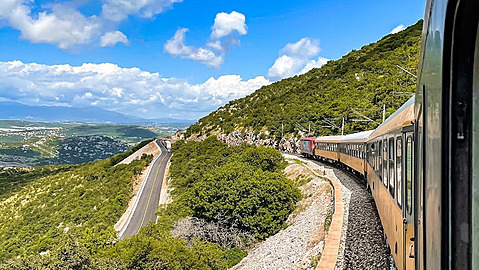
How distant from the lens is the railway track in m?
9.54

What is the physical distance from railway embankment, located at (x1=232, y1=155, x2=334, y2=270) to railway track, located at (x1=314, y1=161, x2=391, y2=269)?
2.67ft

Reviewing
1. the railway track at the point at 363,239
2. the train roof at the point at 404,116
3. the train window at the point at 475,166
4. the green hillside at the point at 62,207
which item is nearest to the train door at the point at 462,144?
the train window at the point at 475,166

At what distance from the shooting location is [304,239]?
14.7 m

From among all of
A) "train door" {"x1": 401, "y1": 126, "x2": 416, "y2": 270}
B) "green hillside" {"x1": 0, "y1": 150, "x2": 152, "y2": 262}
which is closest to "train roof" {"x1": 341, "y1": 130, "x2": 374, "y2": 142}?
"train door" {"x1": 401, "y1": 126, "x2": 416, "y2": 270}

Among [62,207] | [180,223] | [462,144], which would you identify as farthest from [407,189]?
[62,207]

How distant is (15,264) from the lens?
53.8 feet

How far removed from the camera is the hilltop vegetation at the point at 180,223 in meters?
17.5

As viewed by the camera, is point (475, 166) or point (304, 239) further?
point (304, 239)

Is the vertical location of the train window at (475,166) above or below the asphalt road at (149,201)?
above

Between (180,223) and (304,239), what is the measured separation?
11361 millimetres

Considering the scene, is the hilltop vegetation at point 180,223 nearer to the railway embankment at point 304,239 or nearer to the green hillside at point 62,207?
the green hillside at point 62,207

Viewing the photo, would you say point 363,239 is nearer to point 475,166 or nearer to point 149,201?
point 475,166

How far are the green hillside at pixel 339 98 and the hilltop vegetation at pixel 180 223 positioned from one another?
15.4 meters

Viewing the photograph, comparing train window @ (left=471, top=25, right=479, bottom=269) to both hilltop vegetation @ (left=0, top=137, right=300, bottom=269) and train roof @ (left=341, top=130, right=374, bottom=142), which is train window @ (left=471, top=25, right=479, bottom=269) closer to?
train roof @ (left=341, top=130, right=374, bottom=142)
